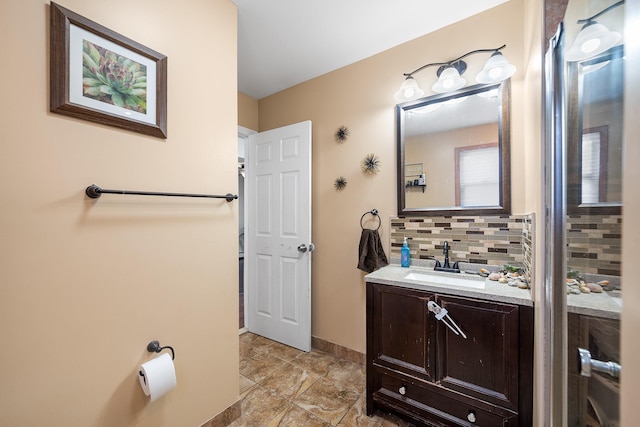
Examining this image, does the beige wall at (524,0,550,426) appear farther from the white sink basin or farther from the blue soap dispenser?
the blue soap dispenser

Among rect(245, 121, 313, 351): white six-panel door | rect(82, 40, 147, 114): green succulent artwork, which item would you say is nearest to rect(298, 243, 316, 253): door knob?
rect(245, 121, 313, 351): white six-panel door

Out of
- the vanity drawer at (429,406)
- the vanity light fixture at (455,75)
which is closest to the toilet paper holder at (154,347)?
the vanity drawer at (429,406)

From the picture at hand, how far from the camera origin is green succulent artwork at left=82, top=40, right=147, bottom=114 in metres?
1.03

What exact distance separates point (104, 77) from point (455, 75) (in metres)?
1.90

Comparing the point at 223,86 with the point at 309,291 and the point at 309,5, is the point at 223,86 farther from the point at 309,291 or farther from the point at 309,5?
the point at 309,291

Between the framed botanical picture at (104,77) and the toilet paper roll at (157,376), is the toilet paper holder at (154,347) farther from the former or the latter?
the framed botanical picture at (104,77)

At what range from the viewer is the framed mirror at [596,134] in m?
0.48

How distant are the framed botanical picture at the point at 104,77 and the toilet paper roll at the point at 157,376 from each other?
105 cm

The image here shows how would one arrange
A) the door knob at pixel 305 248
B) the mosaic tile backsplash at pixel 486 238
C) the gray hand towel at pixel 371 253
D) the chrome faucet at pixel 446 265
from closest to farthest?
the mosaic tile backsplash at pixel 486 238, the chrome faucet at pixel 446 265, the gray hand towel at pixel 371 253, the door knob at pixel 305 248

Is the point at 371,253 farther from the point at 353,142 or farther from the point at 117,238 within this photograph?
the point at 117,238

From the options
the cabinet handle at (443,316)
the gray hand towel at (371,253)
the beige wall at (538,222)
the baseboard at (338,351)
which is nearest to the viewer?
the beige wall at (538,222)

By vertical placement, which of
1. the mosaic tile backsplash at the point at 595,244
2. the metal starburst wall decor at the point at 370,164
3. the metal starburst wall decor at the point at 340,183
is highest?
the metal starburst wall decor at the point at 370,164

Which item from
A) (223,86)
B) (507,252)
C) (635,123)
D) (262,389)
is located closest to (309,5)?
(223,86)

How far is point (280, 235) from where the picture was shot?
2.48 meters
